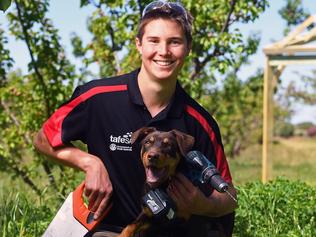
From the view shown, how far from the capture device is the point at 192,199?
3.48 meters

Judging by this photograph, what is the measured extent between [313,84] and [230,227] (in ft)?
80.7

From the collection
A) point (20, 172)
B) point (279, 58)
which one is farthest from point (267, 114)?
point (20, 172)

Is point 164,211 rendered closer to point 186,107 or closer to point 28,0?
point 186,107

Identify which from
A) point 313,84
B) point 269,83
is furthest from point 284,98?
point 269,83

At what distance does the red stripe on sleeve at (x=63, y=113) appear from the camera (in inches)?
152

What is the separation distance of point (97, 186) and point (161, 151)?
0.46m

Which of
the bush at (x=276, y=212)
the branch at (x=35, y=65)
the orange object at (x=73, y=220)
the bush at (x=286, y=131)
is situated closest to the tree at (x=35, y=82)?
the branch at (x=35, y=65)

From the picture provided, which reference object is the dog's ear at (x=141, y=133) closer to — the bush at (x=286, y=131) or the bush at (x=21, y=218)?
the bush at (x=21, y=218)

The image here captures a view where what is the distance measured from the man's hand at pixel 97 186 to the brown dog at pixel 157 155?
211 mm

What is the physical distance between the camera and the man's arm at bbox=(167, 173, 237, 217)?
347 centimetres

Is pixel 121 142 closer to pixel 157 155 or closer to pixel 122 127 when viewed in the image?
pixel 122 127

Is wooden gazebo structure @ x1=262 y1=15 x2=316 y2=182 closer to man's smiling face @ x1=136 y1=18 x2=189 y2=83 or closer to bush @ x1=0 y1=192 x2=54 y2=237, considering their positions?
bush @ x1=0 y1=192 x2=54 y2=237

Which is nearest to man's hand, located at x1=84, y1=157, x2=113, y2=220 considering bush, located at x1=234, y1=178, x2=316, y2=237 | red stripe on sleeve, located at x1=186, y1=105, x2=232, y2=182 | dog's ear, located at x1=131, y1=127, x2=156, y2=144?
dog's ear, located at x1=131, y1=127, x2=156, y2=144

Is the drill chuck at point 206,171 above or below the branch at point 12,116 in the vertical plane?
above
